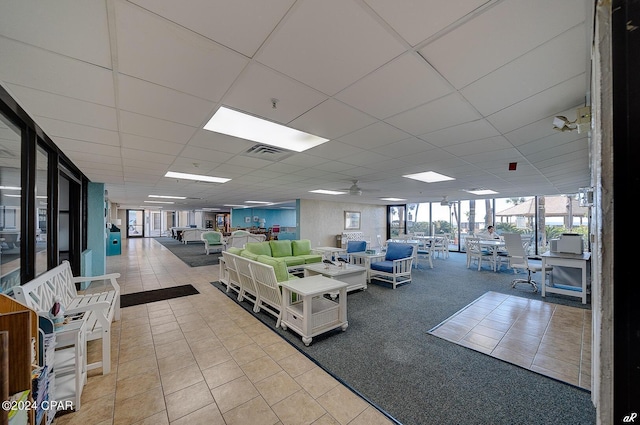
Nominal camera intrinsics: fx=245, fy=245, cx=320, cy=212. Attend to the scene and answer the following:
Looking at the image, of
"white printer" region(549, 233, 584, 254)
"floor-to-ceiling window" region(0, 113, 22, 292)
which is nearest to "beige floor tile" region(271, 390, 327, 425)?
"floor-to-ceiling window" region(0, 113, 22, 292)

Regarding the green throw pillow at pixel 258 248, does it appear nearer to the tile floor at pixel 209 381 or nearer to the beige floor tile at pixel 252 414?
the tile floor at pixel 209 381

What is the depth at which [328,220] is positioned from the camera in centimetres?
1066

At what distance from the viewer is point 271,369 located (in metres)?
2.40

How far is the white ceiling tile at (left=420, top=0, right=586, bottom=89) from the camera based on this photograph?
3.83 ft

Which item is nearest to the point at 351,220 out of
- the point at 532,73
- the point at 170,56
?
the point at 532,73

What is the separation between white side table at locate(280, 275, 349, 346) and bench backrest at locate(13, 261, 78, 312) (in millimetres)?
2239

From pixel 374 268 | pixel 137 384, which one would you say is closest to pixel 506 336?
pixel 374 268

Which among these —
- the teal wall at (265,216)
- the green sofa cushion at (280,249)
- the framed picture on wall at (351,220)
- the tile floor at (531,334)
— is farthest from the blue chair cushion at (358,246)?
the teal wall at (265,216)

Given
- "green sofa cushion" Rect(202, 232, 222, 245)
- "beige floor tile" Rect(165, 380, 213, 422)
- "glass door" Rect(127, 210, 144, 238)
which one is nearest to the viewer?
"beige floor tile" Rect(165, 380, 213, 422)

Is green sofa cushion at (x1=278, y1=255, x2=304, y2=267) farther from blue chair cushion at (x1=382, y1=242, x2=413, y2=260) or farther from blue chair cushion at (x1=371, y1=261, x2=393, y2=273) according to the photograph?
blue chair cushion at (x1=382, y1=242, x2=413, y2=260)

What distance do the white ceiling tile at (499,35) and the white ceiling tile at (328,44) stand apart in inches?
11.4

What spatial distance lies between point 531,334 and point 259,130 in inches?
167

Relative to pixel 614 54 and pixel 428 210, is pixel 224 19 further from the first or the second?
pixel 428 210

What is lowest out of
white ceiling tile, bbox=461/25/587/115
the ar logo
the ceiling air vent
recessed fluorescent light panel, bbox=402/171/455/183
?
the ar logo
